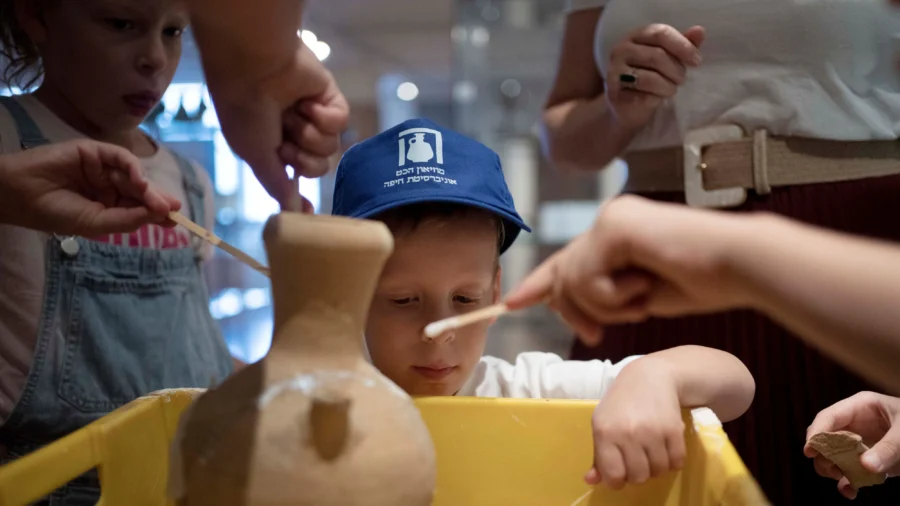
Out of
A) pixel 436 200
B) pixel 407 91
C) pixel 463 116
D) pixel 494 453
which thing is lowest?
pixel 494 453

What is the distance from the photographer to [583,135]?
2.99 feet

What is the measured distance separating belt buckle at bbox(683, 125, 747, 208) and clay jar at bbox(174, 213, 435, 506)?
1.40 feet

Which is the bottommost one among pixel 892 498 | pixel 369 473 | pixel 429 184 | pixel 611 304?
pixel 892 498

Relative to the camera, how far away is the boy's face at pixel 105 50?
643 mm

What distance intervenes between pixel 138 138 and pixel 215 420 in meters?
0.41

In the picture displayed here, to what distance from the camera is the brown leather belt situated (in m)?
0.72

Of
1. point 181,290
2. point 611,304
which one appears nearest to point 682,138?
point 611,304

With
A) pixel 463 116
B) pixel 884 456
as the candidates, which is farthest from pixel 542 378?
pixel 463 116

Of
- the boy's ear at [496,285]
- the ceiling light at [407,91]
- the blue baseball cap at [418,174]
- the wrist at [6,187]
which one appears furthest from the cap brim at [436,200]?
the ceiling light at [407,91]

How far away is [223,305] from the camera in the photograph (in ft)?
3.53

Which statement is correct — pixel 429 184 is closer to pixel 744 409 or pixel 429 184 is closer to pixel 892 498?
pixel 744 409

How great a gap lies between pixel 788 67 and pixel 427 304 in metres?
0.45

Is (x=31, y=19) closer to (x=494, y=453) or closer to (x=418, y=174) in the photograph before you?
(x=418, y=174)

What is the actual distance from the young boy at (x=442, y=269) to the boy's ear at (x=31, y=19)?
335 mm
